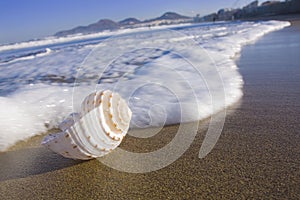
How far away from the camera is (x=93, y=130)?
1416mm

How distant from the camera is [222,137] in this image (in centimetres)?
192

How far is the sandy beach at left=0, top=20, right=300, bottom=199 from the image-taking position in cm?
131

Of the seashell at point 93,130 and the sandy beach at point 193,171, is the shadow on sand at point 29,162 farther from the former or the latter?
the seashell at point 93,130

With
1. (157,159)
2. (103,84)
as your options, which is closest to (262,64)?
(103,84)

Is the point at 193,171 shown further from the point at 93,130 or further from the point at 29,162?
the point at 29,162

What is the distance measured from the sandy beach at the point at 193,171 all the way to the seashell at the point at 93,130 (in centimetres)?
16

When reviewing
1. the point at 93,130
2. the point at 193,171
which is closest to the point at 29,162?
the point at 93,130

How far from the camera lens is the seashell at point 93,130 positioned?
54.9 inches

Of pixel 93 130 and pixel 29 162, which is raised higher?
pixel 93 130

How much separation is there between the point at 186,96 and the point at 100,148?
4.81 feet

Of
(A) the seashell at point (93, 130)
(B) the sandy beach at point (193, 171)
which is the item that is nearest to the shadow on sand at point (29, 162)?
(B) the sandy beach at point (193, 171)

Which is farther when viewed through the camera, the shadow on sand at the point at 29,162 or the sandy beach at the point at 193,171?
the shadow on sand at the point at 29,162

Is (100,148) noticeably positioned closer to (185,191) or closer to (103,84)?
(185,191)

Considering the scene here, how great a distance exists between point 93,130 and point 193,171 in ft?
1.87
